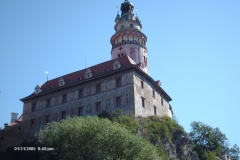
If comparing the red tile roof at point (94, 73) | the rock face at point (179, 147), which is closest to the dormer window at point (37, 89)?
the red tile roof at point (94, 73)

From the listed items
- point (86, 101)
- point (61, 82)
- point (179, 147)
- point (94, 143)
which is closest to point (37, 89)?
point (61, 82)

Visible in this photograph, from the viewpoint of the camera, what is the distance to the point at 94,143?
24.8 meters

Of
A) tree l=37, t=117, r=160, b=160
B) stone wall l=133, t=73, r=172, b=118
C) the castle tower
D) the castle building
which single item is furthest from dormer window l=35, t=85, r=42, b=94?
tree l=37, t=117, r=160, b=160

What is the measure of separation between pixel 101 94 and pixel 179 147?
10.7m

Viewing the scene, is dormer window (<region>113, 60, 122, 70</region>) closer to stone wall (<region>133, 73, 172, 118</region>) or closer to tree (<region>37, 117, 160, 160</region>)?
stone wall (<region>133, 73, 172, 118</region>)

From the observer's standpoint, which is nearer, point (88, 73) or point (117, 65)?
point (117, 65)

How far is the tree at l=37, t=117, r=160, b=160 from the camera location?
80.5 ft

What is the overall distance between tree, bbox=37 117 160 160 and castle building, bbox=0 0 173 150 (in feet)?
37.2

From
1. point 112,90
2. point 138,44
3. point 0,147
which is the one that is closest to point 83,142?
point 112,90

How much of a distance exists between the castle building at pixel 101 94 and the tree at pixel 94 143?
11.3 m

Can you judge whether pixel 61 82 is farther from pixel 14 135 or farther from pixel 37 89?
pixel 14 135

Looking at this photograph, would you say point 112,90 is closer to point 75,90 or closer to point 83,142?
point 75,90

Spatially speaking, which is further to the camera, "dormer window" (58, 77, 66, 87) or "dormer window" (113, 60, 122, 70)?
"dormer window" (58, 77, 66, 87)

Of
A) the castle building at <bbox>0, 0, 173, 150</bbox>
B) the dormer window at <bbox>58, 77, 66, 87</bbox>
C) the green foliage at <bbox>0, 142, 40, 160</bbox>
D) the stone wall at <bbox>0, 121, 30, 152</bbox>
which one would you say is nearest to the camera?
the green foliage at <bbox>0, 142, 40, 160</bbox>
